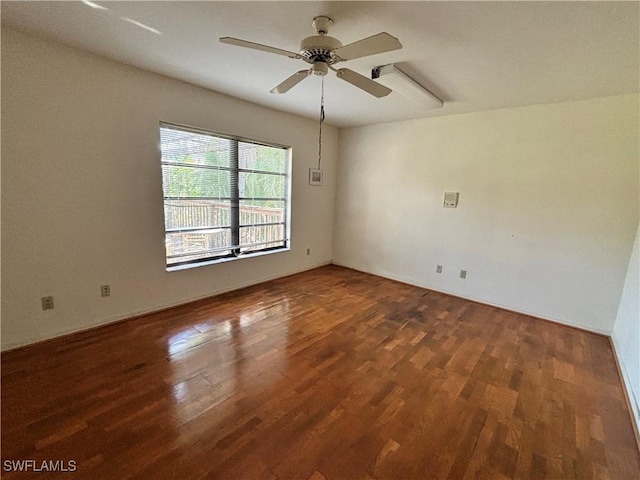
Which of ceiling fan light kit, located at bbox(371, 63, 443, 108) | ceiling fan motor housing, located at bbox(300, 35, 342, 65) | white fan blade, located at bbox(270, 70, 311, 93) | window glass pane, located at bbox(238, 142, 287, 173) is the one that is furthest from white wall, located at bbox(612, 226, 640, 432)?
window glass pane, located at bbox(238, 142, 287, 173)

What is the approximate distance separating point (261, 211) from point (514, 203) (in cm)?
321

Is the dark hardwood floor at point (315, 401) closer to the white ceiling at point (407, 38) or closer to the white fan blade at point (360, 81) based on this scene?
the white fan blade at point (360, 81)

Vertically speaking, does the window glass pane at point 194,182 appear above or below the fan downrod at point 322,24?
below

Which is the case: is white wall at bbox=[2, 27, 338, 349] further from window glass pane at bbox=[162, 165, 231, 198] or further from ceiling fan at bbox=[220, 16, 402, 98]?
ceiling fan at bbox=[220, 16, 402, 98]

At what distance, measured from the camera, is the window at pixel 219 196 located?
3059 millimetres

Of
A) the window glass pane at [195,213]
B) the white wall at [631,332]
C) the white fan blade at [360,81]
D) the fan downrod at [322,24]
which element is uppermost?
the fan downrod at [322,24]

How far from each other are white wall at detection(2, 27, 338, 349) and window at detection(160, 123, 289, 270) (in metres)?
0.16

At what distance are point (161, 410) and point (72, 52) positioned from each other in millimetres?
2801


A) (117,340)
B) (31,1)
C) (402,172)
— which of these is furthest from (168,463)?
(402,172)

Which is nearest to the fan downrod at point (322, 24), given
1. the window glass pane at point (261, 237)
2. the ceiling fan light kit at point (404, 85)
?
the ceiling fan light kit at point (404, 85)

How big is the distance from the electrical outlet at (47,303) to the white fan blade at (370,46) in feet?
9.66

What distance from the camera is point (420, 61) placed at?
224 cm

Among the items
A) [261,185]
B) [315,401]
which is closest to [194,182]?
[261,185]

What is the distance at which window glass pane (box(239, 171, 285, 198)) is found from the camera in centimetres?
370
